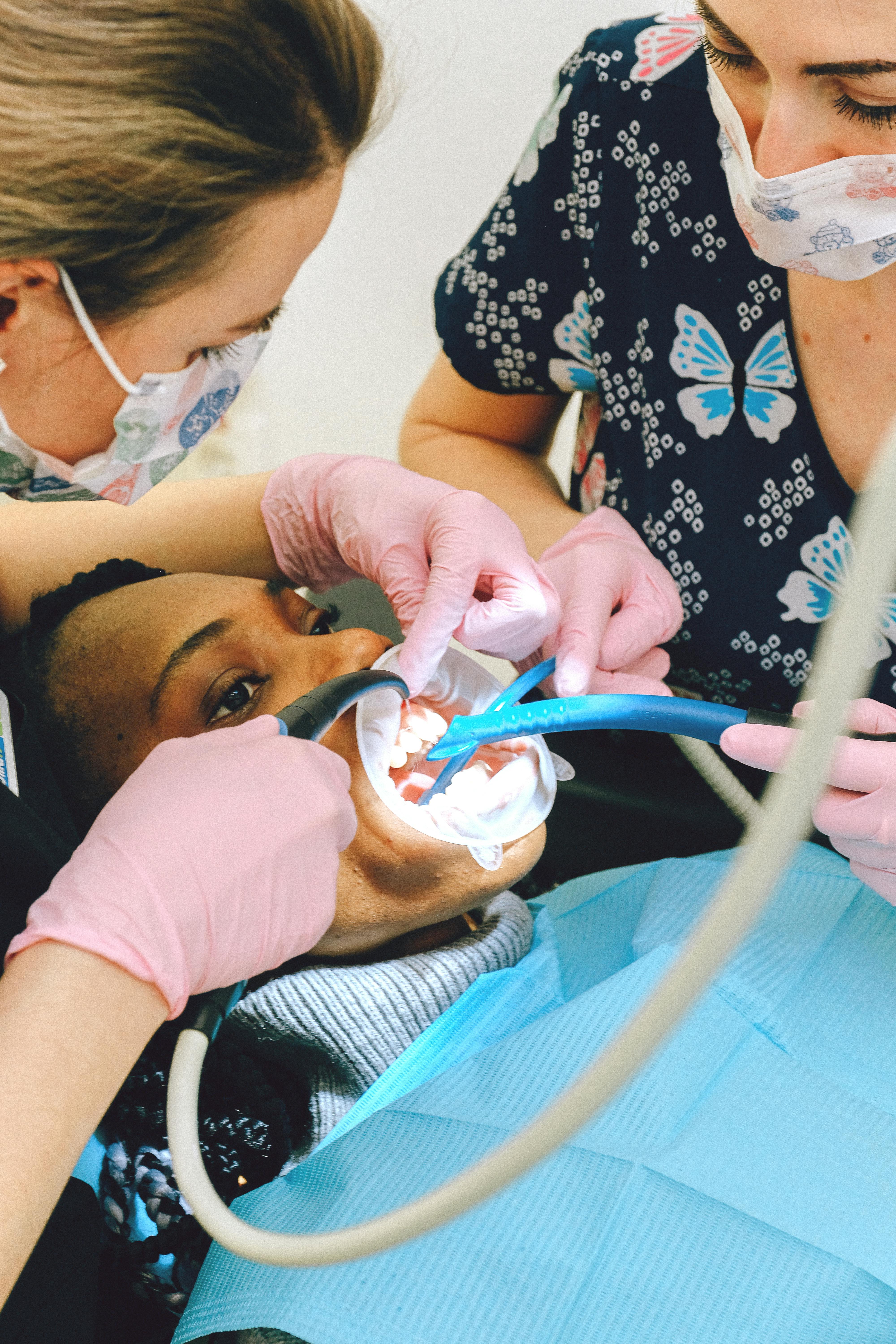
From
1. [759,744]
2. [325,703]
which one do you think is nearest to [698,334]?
[759,744]

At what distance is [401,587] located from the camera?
1317mm

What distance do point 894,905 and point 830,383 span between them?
594mm

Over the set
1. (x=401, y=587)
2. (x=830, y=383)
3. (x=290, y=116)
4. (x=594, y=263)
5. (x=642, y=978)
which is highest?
(x=290, y=116)

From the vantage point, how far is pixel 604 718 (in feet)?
3.55

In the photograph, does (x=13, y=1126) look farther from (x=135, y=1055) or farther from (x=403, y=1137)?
(x=403, y=1137)

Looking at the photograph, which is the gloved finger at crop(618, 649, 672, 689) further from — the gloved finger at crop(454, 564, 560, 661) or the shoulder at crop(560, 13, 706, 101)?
the shoulder at crop(560, 13, 706, 101)

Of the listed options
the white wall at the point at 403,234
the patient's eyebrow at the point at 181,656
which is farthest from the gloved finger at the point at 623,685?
the white wall at the point at 403,234

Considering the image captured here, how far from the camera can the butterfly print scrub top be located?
1.21 meters

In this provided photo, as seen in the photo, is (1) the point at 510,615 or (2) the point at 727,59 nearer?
(2) the point at 727,59

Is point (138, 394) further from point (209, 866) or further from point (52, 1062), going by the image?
point (52, 1062)

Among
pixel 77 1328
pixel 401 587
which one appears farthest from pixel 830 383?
pixel 77 1328

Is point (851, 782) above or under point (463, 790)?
above

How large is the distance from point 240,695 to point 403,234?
1280mm

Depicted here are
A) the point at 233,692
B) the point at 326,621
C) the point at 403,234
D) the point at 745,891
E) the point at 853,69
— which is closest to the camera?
the point at 745,891
